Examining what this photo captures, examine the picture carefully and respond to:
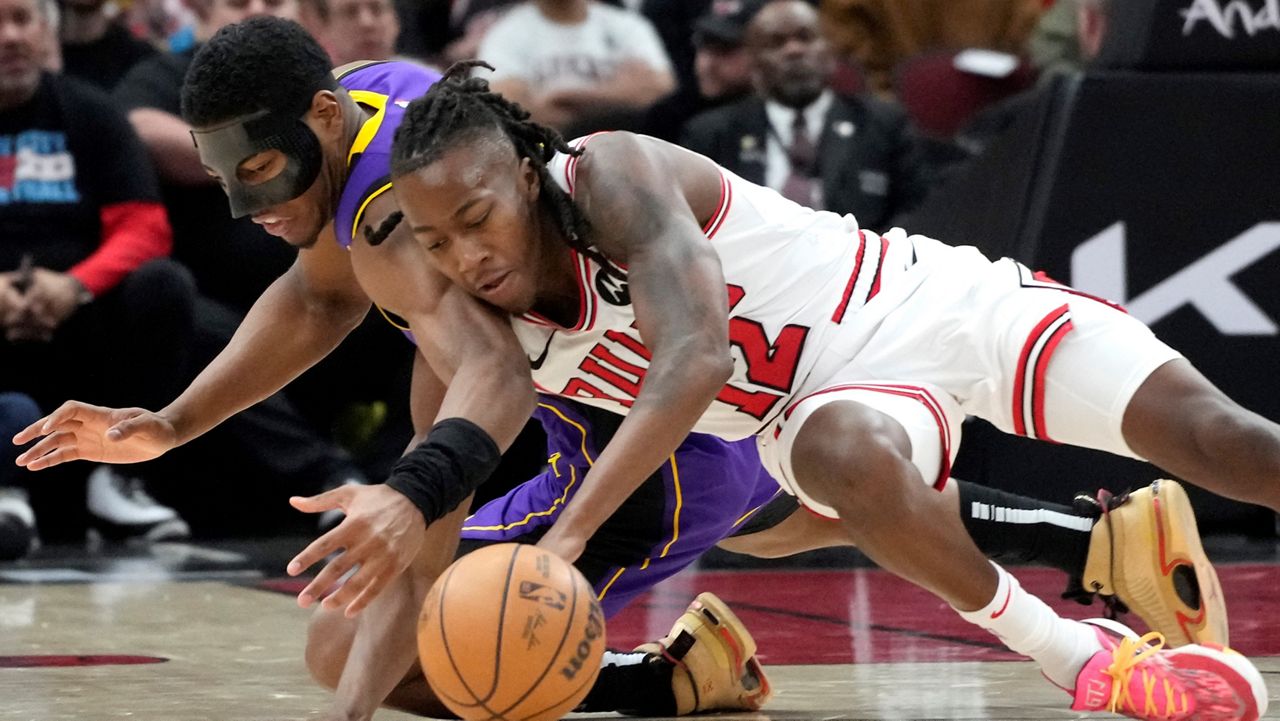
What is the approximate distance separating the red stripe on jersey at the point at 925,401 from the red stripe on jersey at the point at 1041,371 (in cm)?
19

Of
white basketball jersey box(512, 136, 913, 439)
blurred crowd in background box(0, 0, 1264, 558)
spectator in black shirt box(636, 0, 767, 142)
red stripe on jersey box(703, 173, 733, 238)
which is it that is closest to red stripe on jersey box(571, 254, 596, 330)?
white basketball jersey box(512, 136, 913, 439)

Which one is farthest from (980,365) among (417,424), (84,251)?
(84,251)

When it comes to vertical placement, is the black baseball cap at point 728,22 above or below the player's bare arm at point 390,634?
below

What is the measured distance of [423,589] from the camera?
357cm

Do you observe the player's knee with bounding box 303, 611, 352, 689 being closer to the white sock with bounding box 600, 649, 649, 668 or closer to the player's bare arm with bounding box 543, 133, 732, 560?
the white sock with bounding box 600, 649, 649, 668

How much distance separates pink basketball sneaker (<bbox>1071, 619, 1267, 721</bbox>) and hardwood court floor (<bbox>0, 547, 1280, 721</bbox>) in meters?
0.14

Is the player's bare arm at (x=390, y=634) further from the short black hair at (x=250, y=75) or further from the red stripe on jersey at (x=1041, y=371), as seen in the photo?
the red stripe on jersey at (x=1041, y=371)

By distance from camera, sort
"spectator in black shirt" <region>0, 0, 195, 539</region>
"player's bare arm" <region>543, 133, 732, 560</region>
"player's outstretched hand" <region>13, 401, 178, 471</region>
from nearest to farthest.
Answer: "player's bare arm" <region>543, 133, 732, 560</region> → "player's outstretched hand" <region>13, 401, 178, 471</region> → "spectator in black shirt" <region>0, 0, 195, 539</region>

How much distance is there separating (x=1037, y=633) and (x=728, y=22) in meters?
5.45

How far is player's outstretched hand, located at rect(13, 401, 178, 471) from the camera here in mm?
3896

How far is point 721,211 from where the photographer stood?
386 cm

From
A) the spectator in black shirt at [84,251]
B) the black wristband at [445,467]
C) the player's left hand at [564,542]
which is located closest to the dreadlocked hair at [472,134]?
the black wristband at [445,467]

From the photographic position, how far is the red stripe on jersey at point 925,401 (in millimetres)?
3804

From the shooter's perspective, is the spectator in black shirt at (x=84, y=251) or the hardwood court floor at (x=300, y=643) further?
the spectator in black shirt at (x=84, y=251)
